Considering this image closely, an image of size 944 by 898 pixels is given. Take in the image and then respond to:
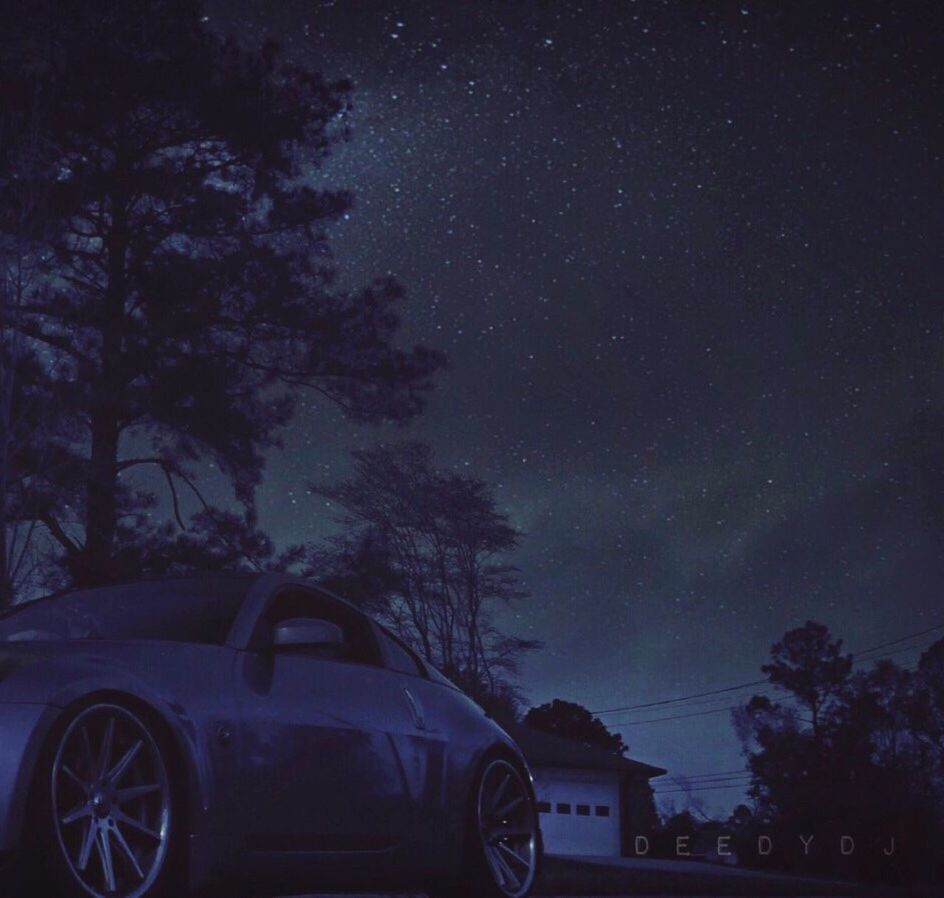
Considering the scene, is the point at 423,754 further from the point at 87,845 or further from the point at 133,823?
the point at 87,845

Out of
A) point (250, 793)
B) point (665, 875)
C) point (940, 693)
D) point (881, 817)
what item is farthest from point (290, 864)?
point (940, 693)

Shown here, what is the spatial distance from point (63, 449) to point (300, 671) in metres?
16.1

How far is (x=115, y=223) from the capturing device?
2209 cm

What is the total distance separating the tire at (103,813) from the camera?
151 inches

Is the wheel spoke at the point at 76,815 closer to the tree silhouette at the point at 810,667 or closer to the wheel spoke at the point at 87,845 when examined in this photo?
the wheel spoke at the point at 87,845

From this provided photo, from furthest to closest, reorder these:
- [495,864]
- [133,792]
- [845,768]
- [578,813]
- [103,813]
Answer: [845,768], [578,813], [495,864], [133,792], [103,813]

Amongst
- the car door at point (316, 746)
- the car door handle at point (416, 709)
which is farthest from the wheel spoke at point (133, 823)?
the car door handle at point (416, 709)

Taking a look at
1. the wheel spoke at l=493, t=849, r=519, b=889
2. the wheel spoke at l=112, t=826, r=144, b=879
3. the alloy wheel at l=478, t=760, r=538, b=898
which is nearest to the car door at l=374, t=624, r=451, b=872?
the alloy wheel at l=478, t=760, r=538, b=898

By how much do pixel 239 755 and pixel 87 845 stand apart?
0.67m

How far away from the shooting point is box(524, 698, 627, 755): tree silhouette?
7594cm

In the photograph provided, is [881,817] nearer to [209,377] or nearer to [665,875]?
[665,875]

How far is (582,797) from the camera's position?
4450cm

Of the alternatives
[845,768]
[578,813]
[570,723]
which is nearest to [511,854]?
[578,813]

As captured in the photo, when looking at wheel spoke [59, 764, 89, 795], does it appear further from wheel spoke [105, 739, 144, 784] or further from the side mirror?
the side mirror
